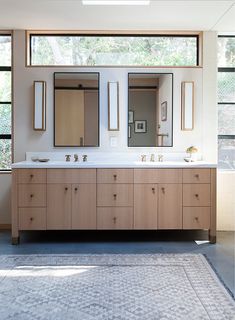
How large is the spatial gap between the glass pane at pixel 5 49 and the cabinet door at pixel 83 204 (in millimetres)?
1898

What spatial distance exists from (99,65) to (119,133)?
86 cm

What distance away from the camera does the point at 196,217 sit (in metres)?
3.89

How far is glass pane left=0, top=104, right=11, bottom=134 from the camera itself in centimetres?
454

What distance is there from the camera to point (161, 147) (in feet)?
14.5

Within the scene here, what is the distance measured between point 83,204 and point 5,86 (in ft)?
6.11

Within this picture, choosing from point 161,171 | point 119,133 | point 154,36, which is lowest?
point 161,171

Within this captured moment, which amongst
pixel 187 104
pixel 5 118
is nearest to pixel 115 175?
pixel 187 104

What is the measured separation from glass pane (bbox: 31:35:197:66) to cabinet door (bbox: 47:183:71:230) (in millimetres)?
1619

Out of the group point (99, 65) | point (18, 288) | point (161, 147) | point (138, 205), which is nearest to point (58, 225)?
point (138, 205)

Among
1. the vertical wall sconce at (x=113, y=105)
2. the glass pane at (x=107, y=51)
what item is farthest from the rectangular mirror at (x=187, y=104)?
the vertical wall sconce at (x=113, y=105)

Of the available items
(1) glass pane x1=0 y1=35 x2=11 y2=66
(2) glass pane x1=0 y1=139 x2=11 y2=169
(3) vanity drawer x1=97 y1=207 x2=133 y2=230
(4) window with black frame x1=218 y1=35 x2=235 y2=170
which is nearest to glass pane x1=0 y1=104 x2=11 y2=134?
(2) glass pane x1=0 y1=139 x2=11 y2=169

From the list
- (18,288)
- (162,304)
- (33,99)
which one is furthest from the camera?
(33,99)

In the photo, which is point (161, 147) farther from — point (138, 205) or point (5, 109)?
point (5, 109)

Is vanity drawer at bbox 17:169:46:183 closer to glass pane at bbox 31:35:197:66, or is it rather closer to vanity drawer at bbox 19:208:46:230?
vanity drawer at bbox 19:208:46:230
